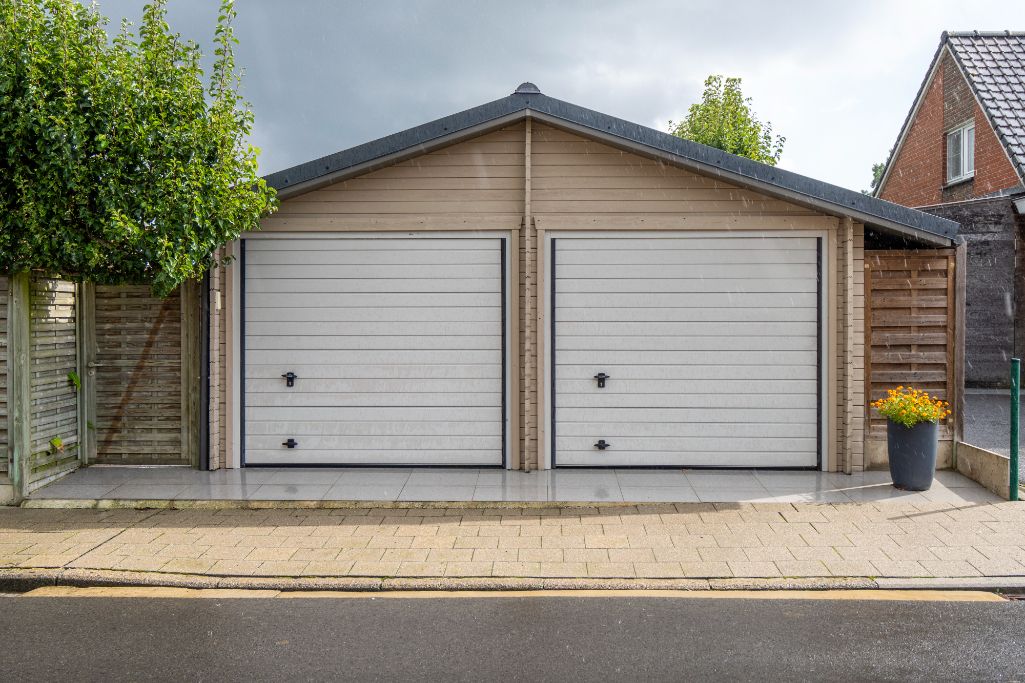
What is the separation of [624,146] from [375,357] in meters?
3.48

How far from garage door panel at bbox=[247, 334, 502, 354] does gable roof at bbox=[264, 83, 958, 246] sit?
1.61 m

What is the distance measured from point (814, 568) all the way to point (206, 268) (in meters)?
6.34

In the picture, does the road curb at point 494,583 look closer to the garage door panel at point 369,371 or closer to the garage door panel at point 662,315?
the garage door panel at point 369,371

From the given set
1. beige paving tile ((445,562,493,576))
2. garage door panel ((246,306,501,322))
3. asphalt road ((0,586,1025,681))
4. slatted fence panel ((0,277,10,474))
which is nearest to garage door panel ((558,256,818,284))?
garage door panel ((246,306,501,322))

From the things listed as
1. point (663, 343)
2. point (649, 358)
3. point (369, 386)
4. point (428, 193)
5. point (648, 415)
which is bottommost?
point (648, 415)

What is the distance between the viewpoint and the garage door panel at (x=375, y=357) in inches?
360

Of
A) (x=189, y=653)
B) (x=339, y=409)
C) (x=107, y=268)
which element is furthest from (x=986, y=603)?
(x=107, y=268)

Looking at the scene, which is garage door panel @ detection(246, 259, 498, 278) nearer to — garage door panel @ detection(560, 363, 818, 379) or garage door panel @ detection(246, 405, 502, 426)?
garage door panel @ detection(246, 405, 502, 426)

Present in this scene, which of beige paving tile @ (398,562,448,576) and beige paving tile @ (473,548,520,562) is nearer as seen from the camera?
beige paving tile @ (398,562,448,576)

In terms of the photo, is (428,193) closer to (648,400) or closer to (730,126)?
(648,400)

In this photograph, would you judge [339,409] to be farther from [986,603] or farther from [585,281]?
[986,603]

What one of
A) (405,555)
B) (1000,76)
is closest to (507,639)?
(405,555)

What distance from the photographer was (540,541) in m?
6.52

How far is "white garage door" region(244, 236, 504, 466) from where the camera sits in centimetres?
912
